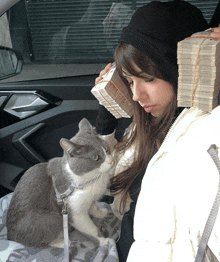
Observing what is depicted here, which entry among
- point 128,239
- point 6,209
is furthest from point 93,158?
point 6,209

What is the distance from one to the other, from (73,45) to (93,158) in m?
0.48

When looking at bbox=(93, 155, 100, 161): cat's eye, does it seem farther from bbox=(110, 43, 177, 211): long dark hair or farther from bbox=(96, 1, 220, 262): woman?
bbox=(96, 1, 220, 262): woman

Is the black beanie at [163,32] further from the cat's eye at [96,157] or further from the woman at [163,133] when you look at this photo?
the cat's eye at [96,157]

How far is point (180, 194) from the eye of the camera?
63 cm

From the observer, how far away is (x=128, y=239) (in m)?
1.10

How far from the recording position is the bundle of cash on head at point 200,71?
59 cm

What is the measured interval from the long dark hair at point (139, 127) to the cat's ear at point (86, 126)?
130mm

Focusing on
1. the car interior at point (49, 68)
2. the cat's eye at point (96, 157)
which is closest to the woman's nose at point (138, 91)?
the car interior at point (49, 68)

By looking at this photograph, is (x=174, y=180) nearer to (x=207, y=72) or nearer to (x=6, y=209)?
(x=207, y=72)

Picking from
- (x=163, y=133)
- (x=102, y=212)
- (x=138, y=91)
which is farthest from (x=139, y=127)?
(x=102, y=212)

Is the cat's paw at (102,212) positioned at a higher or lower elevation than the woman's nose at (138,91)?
lower

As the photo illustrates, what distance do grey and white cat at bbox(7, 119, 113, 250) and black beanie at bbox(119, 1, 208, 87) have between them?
1.84 ft

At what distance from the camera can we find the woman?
0.64m

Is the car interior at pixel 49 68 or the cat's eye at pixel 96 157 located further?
the cat's eye at pixel 96 157
